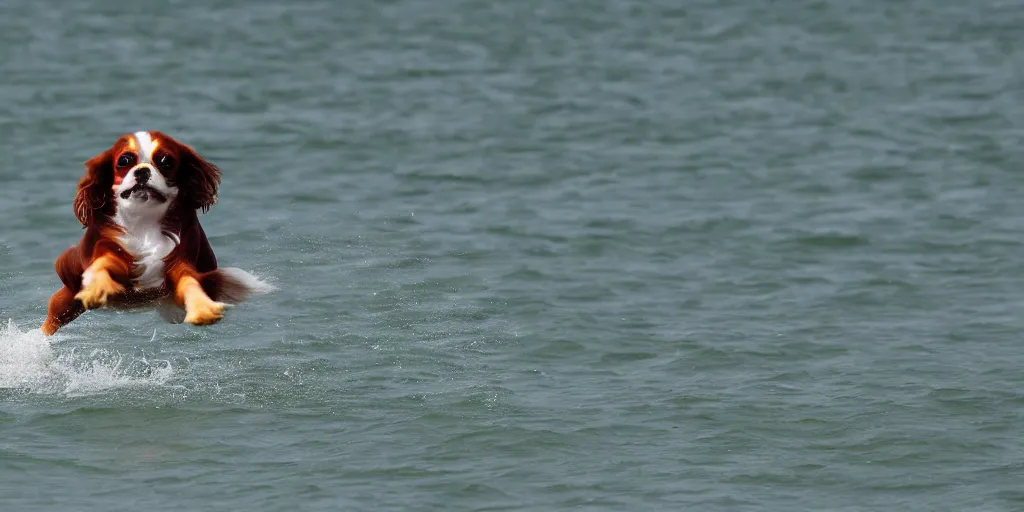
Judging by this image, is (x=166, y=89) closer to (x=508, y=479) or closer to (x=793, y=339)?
(x=793, y=339)

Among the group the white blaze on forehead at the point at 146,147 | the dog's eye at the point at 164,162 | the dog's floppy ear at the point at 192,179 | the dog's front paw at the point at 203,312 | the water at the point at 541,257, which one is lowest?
the water at the point at 541,257

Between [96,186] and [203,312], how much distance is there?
3.38ft

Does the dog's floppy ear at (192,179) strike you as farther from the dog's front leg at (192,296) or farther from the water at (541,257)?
the water at (541,257)

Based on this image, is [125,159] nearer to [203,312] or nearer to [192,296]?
[192,296]

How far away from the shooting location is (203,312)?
913cm

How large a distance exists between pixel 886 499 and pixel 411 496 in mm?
2518

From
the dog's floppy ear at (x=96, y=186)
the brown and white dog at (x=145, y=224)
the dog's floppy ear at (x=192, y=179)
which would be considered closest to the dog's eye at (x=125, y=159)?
the brown and white dog at (x=145, y=224)

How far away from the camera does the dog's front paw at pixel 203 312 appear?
9.12m

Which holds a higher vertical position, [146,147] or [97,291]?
[146,147]

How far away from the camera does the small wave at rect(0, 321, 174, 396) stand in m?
11.2

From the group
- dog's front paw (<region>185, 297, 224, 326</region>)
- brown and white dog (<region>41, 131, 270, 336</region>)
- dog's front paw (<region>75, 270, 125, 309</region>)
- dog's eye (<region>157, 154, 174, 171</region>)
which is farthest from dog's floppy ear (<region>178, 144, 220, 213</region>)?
dog's front paw (<region>185, 297, 224, 326</region>)

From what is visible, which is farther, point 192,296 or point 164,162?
point 164,162

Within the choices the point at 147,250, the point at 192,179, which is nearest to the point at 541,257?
the point at 192,179

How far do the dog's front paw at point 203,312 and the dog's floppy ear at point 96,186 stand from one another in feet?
2.84
